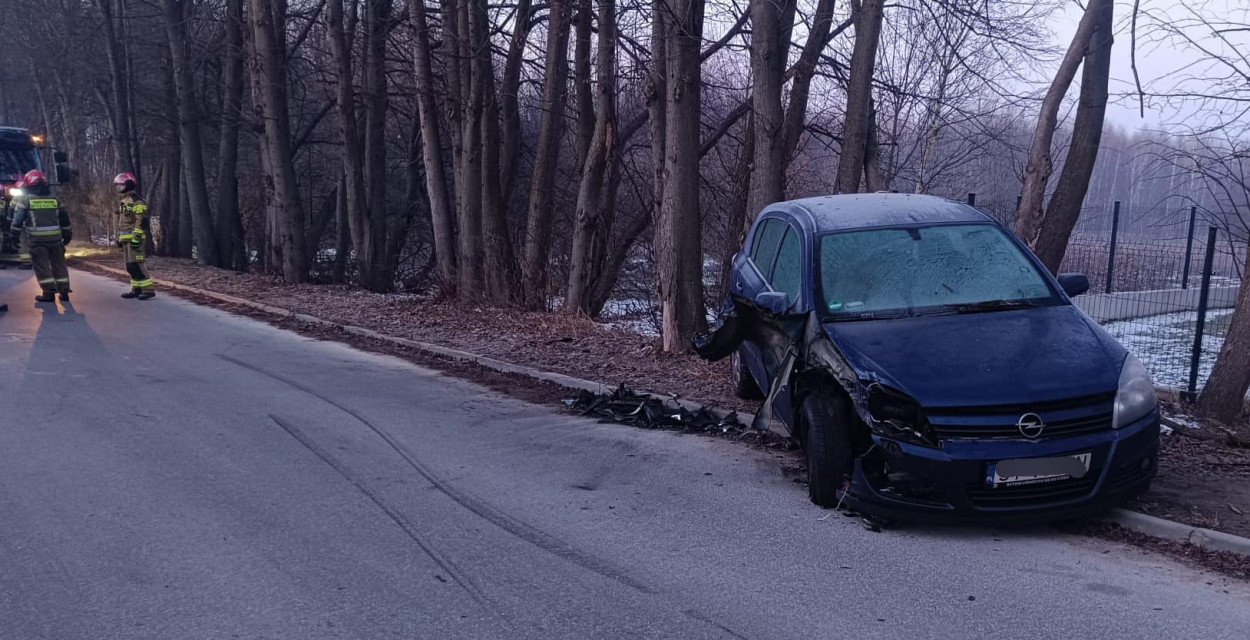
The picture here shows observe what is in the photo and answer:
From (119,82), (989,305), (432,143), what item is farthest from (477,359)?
(119,82)

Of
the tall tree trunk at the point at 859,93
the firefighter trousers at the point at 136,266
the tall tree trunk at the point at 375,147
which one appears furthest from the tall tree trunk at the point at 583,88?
the firefighter trousers at the point at 136,266

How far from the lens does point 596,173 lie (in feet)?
47.5

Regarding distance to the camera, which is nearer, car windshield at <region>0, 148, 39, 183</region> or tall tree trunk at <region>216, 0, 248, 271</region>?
car windshield at <region>0, 148, 39, 183</region>

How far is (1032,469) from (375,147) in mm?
18959

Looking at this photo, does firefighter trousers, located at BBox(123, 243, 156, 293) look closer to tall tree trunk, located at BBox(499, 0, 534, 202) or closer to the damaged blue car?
tall tree trunk, located at BBox(499, 0, 534, 202)

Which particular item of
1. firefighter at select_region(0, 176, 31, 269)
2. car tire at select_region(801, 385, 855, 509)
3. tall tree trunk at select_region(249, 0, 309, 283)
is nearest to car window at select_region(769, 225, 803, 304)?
car tire at select_region(801, 385, 855, 509)

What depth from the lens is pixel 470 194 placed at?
1565cm

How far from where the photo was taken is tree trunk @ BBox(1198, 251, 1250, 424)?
8.13 meters

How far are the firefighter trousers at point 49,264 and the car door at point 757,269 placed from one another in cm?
1136

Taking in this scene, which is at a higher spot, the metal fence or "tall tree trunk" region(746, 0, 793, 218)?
"tall tree trunk" region(746, 0, 793, 218)

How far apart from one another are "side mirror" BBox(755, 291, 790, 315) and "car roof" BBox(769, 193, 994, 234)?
2.40 feet

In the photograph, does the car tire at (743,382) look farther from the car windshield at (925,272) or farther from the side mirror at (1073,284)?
the side mirror at (1073,284)

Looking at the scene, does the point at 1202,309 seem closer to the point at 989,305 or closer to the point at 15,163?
the point at 989,305

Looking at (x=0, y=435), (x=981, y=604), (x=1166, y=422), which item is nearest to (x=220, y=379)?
(x=0, y=435)
